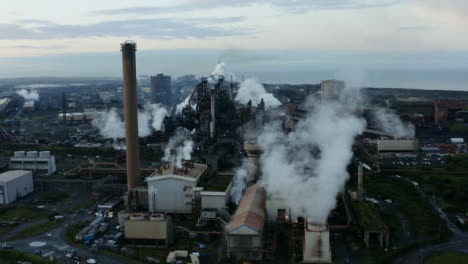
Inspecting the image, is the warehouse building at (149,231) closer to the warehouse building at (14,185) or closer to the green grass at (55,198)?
the green grass at (55,198)

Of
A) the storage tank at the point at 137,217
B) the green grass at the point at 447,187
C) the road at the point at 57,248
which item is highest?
the storage tank at the point at 137,217

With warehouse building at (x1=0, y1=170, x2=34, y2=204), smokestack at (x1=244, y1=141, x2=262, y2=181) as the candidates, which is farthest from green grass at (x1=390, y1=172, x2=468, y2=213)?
warehouse building at (x1=0, y1=170, x2=34, y2=204)

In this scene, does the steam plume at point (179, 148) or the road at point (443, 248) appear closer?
the road at point (443, 248)

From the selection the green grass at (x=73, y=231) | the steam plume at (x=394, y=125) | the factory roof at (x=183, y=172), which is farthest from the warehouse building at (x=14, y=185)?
the steam plume at (x=394, y=125)

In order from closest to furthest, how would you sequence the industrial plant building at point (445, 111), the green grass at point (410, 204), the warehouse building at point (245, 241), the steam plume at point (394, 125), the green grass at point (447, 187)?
the warehouse building at point (245, 241)
the green grass at point (410, 204)
the green grass at point (447, 187)
the steam plume at point (394, 125)
the industrial plant building at point (445, 111)

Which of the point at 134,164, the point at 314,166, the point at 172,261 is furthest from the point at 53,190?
the point at 314,166

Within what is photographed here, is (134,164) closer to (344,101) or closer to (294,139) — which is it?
(294,139)

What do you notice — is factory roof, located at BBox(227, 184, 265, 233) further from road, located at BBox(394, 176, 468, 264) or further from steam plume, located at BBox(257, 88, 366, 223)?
road, located at BBox(394, 176, 468, 264)

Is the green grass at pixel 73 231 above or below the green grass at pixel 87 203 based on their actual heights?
below
